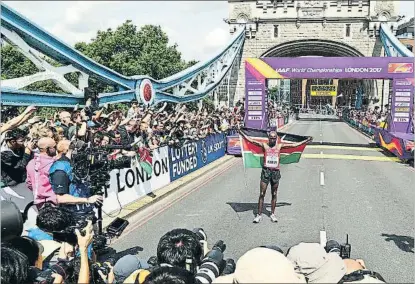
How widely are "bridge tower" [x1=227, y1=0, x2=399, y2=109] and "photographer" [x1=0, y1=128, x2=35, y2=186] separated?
57.3 m

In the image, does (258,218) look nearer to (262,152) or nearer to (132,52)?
(262,152)

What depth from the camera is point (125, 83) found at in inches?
827

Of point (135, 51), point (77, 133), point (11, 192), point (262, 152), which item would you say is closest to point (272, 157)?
point (262, 152)

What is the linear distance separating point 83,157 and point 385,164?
52.8ft

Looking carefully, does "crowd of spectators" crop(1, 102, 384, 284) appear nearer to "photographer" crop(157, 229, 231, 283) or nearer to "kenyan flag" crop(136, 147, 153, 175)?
"photographer" crop(157, 229, 231, 283)

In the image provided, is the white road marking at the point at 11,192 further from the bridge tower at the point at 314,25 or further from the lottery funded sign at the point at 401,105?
the bridge tower at the point at 314,25

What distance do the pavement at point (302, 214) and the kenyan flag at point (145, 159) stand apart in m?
0.82

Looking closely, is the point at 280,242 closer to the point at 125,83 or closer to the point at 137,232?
the point at 137,232

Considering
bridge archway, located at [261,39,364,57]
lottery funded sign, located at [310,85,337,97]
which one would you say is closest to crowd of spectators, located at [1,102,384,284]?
bridge archway, located at [261,39,364,57]

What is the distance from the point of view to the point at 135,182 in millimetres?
11320

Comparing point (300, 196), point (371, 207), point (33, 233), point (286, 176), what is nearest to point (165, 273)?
point (33, 233)

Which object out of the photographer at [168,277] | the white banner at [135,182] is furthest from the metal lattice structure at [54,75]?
the photographer at [168,277]

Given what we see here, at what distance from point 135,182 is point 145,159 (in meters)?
0.76

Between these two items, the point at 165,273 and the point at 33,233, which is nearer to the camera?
the point at 165,273
